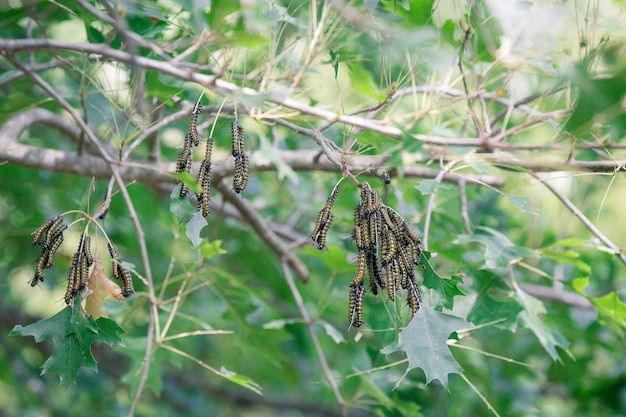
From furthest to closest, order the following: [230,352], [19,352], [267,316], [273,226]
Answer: [230,352], [19,352], [273,226], [267,316]

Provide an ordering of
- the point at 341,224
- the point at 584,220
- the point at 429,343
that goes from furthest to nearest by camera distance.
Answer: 1. the point at 341,224
2. the point at 584,220
3. the point at 429,343

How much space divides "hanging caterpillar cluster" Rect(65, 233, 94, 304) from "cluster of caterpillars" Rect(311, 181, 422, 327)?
0.58 metres

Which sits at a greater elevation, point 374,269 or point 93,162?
point 374,269

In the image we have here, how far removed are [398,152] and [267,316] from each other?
6.02ft

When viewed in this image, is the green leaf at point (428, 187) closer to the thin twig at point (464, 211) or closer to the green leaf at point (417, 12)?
the green leaf at point (417, 12)

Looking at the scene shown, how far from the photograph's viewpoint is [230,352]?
5047mm

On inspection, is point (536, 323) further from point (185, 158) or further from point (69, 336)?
point (69, 336)

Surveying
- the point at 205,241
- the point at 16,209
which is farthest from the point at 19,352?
the point at 205,241

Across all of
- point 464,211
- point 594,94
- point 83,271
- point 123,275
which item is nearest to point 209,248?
point 123,275

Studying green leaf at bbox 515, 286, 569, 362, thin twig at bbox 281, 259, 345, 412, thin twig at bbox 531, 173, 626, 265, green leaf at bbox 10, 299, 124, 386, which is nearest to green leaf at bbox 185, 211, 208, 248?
green leaf at bbox 10, 299, 124, 386

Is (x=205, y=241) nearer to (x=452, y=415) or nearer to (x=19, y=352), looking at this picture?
(x=452, y=415)

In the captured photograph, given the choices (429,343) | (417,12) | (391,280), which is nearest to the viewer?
(391,280)

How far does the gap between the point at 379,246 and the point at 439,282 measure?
32 centimetres

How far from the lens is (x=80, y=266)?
1751mm
